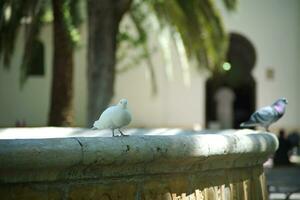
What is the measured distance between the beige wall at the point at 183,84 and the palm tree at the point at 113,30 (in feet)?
32.4

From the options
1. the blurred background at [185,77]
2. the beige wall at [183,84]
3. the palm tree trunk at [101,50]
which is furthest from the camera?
the beige wall at [183,84]

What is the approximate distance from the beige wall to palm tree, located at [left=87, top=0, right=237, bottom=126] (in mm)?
9883

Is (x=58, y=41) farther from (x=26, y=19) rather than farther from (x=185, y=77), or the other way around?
(x=185, y=77)

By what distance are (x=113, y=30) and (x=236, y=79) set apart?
13.4 metres

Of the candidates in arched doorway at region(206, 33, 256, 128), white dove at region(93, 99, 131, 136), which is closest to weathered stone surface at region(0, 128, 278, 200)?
white dove at region(93, 99, 131, 136)

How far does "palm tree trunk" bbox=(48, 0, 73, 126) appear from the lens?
58.7 ft

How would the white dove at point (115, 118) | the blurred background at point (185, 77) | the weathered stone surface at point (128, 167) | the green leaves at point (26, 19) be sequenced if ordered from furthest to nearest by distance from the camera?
the blurred background at point (185, 77), the green leaves at point (26, 19), the white dove at point (115, 118), the weathered stone surface at point (128, 167)

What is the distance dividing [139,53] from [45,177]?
23375 mm

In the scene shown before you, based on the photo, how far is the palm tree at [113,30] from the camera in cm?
1669

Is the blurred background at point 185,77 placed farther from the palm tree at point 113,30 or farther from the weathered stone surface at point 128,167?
the weathered stone surface at point 128,167

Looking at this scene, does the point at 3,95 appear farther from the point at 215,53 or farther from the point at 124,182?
the point at 124,182

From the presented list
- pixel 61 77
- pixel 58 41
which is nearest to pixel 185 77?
pixel 61 77

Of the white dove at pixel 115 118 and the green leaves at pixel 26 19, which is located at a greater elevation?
the green leaves at pixel 26 19

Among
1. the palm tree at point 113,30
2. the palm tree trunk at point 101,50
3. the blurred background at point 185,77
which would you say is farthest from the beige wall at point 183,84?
the palm tree trunk at point 101,50
